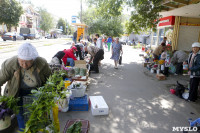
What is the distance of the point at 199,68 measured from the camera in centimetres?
471

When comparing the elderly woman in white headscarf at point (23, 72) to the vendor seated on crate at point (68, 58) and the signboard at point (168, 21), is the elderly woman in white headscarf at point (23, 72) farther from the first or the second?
the signboard at point (168, 21)

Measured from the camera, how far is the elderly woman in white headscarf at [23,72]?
2333 millimetres

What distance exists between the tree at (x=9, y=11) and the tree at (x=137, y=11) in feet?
87.2

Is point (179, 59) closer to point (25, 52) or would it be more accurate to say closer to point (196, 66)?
point (196, 66)

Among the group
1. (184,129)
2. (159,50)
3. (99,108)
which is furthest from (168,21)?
(99,108)

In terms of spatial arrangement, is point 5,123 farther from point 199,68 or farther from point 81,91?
point 199,68

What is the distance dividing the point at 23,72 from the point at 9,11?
35.1 meters

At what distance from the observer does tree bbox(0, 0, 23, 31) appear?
30.7 metres

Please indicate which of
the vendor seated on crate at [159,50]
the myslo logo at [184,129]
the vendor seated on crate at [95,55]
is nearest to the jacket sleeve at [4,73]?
the myslo logo at [184,129]

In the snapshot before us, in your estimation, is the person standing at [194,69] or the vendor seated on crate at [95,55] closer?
the person standing at [194,69]

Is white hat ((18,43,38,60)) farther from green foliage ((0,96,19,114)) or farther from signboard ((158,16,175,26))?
signboard ((158,16,175,26))

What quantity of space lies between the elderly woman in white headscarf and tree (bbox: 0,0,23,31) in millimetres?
34729

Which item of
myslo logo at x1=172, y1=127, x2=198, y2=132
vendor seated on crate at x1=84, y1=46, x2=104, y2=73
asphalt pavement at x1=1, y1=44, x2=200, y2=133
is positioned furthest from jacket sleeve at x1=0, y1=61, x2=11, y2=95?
vendor seated on crate at x1=84, y1=46, x2=104, y2=73

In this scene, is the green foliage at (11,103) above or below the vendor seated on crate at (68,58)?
below
